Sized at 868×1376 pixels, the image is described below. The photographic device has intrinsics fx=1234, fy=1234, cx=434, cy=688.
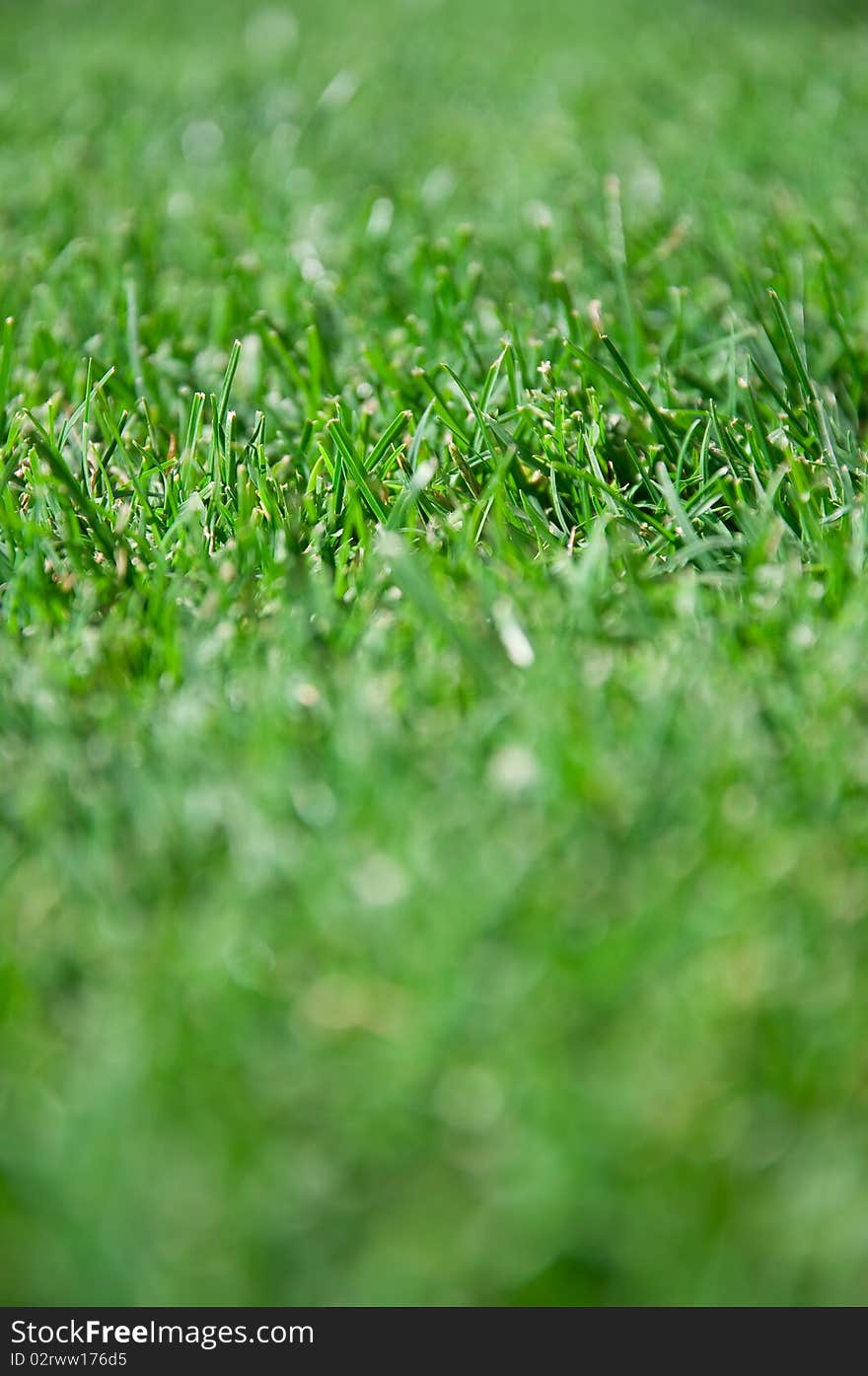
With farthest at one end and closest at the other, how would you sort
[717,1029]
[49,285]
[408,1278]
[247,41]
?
[247,41]
[49,285]
[717,1029]
[408,1278]

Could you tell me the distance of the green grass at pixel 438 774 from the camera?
894 mm

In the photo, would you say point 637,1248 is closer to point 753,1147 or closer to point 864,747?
point 753,1147

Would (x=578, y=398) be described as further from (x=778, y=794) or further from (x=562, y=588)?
(x=778, y=794)

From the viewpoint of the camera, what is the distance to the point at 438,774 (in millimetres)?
1194

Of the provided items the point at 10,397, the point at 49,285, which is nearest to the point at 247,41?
the point at 49,285

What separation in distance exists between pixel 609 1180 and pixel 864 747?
0.51 metres

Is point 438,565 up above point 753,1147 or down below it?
above

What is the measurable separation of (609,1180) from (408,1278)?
16cm

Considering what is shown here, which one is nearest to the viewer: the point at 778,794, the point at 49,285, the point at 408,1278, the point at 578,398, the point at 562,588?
the point at 408,1278

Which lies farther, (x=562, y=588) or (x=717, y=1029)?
(x=562, y=588)

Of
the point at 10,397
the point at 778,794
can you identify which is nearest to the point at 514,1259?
the point at 778,794

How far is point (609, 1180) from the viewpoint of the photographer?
0.90 m

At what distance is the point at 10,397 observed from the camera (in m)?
1.96

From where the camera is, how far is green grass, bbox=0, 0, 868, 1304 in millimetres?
894
